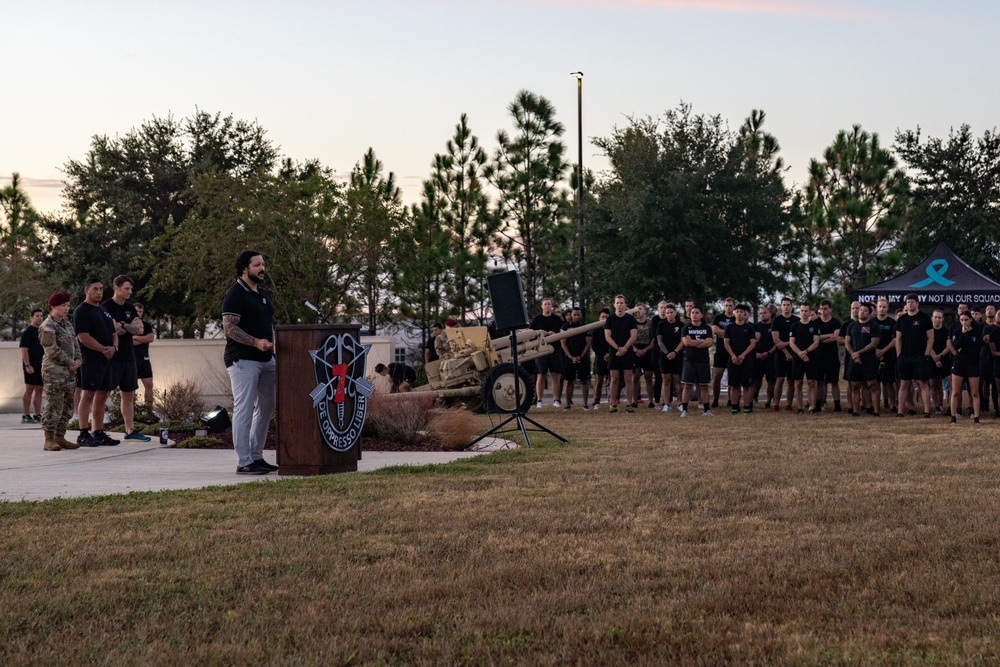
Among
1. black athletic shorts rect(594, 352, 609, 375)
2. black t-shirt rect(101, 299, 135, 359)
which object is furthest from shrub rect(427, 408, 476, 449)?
black athletic shorts rect(594, 352, 609, 375)

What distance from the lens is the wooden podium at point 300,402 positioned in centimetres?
1007

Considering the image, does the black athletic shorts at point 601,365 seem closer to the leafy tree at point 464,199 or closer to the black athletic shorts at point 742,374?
the black athletic shorts at point 742,374

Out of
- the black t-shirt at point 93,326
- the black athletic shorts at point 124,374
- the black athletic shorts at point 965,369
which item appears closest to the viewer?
the black t-shirt at point 93,326

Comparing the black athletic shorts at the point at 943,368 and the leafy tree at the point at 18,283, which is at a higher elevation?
the leafy tree at the point at 18,283

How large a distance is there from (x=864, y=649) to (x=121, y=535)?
4.30 m

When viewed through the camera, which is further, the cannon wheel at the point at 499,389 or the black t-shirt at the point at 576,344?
the black t-shirt at the point at 576,344

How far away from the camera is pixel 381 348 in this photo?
80.0 feet

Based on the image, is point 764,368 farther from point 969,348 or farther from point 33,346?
point 33,346

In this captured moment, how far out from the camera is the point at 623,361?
68.1 ft

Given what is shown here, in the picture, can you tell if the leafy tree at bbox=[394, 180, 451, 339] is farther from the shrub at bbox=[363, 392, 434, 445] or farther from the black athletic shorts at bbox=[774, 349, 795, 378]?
the shrub at bbox=[363, 392, 434, 445]

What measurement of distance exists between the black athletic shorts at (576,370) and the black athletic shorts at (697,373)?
2483mm

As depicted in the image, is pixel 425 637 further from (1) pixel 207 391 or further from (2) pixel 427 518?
(1) pixel 207 391

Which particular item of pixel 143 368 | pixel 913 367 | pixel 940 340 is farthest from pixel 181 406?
pixel 940 340

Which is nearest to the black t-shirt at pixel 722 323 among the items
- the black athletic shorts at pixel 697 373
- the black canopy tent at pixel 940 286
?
the black athletic shorts at pixel 697 373
